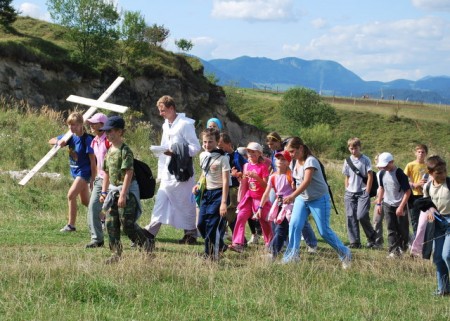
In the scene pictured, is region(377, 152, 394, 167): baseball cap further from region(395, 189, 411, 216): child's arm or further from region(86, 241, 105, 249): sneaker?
region(86, 241, 105, 249): sneaker

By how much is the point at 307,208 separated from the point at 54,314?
12.7 feet

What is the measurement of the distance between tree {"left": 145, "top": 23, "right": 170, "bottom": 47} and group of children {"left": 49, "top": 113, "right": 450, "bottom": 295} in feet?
150

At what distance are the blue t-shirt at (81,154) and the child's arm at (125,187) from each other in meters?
2.46

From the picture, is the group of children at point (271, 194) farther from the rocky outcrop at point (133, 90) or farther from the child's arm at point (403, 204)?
the rocky outcrop at point (133, 90)

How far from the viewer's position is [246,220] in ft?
31.2

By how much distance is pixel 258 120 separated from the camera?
9125 cm

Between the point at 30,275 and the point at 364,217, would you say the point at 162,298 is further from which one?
the point at 364,217

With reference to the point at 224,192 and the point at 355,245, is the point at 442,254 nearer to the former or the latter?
the point at 224,192

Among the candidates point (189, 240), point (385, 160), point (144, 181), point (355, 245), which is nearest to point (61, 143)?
point (189, 240)

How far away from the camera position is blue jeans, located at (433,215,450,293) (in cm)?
688

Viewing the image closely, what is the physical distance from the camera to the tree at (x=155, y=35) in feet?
180

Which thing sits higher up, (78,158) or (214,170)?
(214,170)

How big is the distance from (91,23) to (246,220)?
131ft

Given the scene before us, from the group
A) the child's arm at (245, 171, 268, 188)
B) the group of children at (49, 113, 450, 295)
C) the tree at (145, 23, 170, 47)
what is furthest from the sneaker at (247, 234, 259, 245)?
the tree at (145, 23, 170, 47)
